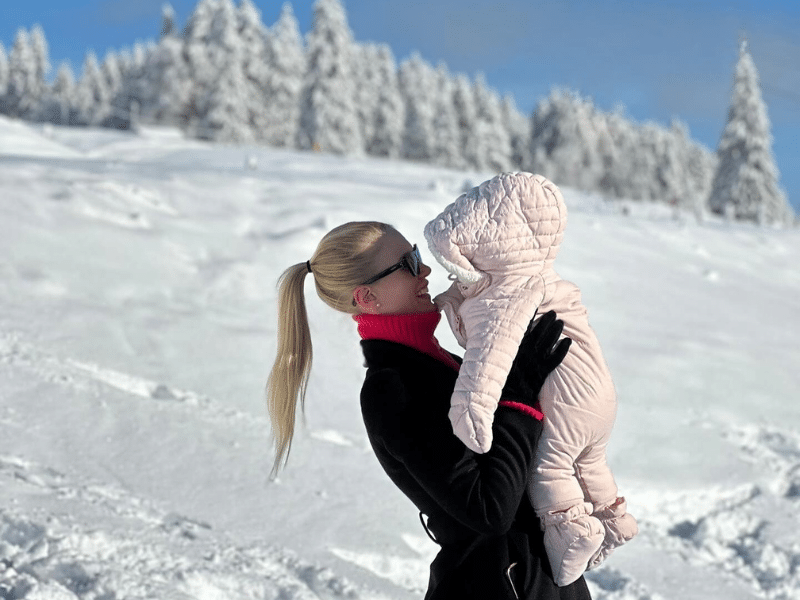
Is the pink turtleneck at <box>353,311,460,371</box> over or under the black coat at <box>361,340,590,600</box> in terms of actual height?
over

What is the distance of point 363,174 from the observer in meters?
15.6

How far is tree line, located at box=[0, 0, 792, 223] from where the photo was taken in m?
37.9

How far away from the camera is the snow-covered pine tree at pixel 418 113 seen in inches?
2157

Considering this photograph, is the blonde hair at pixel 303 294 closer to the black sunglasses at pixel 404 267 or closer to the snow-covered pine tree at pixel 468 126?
the black sunglasses at pixel 404 267

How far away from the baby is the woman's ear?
23 cm

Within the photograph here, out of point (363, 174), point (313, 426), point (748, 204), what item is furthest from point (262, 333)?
point (748, 204)

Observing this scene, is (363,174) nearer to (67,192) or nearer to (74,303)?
(67,192)

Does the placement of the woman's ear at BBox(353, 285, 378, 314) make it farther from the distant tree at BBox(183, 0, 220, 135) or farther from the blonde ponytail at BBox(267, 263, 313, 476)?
the distant tree at BBox(183, 0, 220, 135)

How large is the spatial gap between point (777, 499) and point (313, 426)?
132 inches

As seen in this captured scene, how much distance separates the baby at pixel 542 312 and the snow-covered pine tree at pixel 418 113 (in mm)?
53503

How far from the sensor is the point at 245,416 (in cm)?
540

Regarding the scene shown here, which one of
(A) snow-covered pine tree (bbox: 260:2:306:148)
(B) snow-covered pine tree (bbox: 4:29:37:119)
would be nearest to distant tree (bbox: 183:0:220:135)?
(A) snow-covered pine tree (bbox: 260:2:306:148)

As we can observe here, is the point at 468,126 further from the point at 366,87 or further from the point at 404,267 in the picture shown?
the point at 404,267

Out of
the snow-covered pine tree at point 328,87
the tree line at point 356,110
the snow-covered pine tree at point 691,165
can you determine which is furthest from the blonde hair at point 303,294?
the snow-covered pine tree at point 691,165
